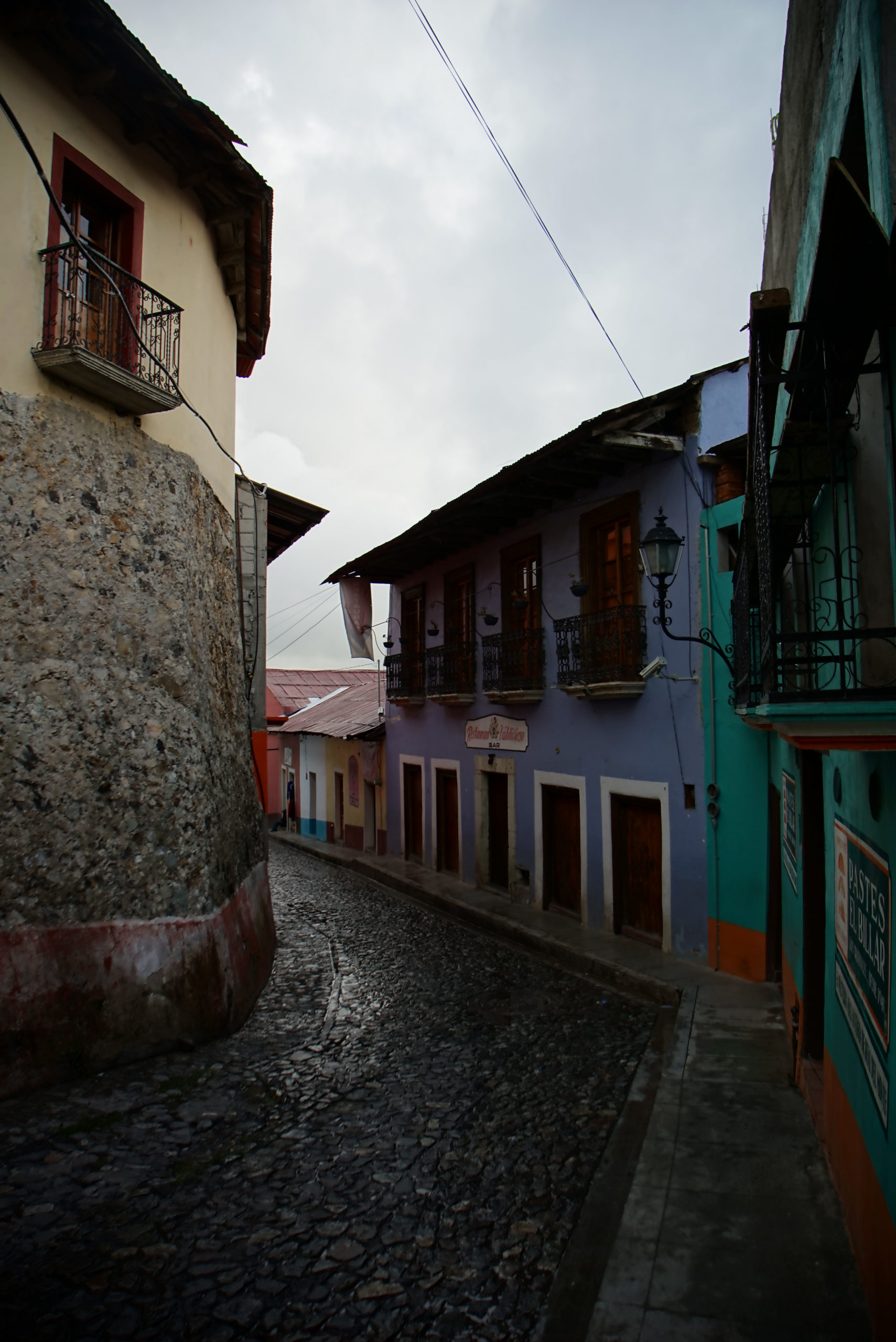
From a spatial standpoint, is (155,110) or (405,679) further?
(405,679)

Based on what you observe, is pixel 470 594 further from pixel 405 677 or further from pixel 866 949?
pixel 866 949

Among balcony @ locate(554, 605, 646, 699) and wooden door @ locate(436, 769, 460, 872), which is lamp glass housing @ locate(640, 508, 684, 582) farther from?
wooden door @ locate(436, 769, 460, 872)

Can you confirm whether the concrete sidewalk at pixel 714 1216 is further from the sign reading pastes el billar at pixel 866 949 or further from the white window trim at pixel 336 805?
the white window trim at pixel 336 805

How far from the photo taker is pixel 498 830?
14641mm

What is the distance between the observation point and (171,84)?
714cm

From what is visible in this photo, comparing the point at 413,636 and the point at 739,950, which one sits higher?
the point at 413,636

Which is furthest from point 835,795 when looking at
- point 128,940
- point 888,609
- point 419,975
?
point 419,975

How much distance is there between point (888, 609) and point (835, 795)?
6.13 ft

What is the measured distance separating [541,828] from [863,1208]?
9249mm

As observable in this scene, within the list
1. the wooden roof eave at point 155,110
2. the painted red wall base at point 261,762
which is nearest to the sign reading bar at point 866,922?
the painted red wall base at point 261,762

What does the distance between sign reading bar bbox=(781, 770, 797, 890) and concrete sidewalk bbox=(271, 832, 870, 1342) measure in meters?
1.54

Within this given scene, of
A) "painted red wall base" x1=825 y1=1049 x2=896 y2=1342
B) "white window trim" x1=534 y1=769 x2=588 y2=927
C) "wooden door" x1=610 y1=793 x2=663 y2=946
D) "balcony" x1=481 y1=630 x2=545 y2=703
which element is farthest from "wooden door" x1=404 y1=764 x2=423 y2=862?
"painted red wall base" x1=825 y1=1049 x2=896 y2=1342

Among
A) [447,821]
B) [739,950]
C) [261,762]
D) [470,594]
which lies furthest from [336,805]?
[739,950]

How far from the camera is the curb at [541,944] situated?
8867 mm
